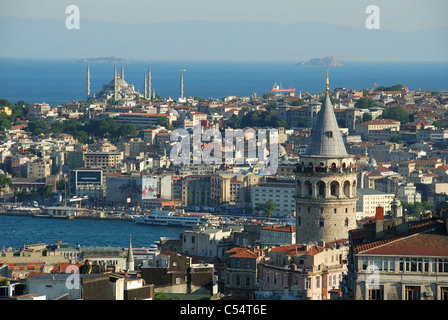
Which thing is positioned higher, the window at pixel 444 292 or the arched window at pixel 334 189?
the arched window at pixel 334 189

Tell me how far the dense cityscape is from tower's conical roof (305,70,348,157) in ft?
0.07

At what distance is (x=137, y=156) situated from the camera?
75688 mm

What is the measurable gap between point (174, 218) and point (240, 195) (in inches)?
246

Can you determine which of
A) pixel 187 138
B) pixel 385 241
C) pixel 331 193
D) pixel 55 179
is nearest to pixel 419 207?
pixel 55 179

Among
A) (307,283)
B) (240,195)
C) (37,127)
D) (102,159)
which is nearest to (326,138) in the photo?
(307,283)

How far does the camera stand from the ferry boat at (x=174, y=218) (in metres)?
56.9

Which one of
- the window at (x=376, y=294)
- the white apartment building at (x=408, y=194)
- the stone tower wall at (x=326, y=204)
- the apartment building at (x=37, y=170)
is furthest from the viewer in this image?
the apartment building at (x=37, y=170)

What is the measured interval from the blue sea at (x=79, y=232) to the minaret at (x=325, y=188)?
25469 mm

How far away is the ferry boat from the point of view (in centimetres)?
5691

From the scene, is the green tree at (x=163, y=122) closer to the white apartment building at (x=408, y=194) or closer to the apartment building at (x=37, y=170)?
the apartment building at (x=37, y=170)

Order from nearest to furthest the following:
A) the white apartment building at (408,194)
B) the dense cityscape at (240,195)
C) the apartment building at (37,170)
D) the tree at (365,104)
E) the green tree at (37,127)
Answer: the dense cityscape at (240,195), the white apartment building at (408,194), the apartment building at (37,170), the green tree at (37,127), the tree at (365,104)


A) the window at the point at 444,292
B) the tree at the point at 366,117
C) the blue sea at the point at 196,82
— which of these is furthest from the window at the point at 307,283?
the blue sea at the point at 196,82

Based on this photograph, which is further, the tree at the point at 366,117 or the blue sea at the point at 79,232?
the tree at the point at 366,117

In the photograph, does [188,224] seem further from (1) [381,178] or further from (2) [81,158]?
(2) [81,158]
